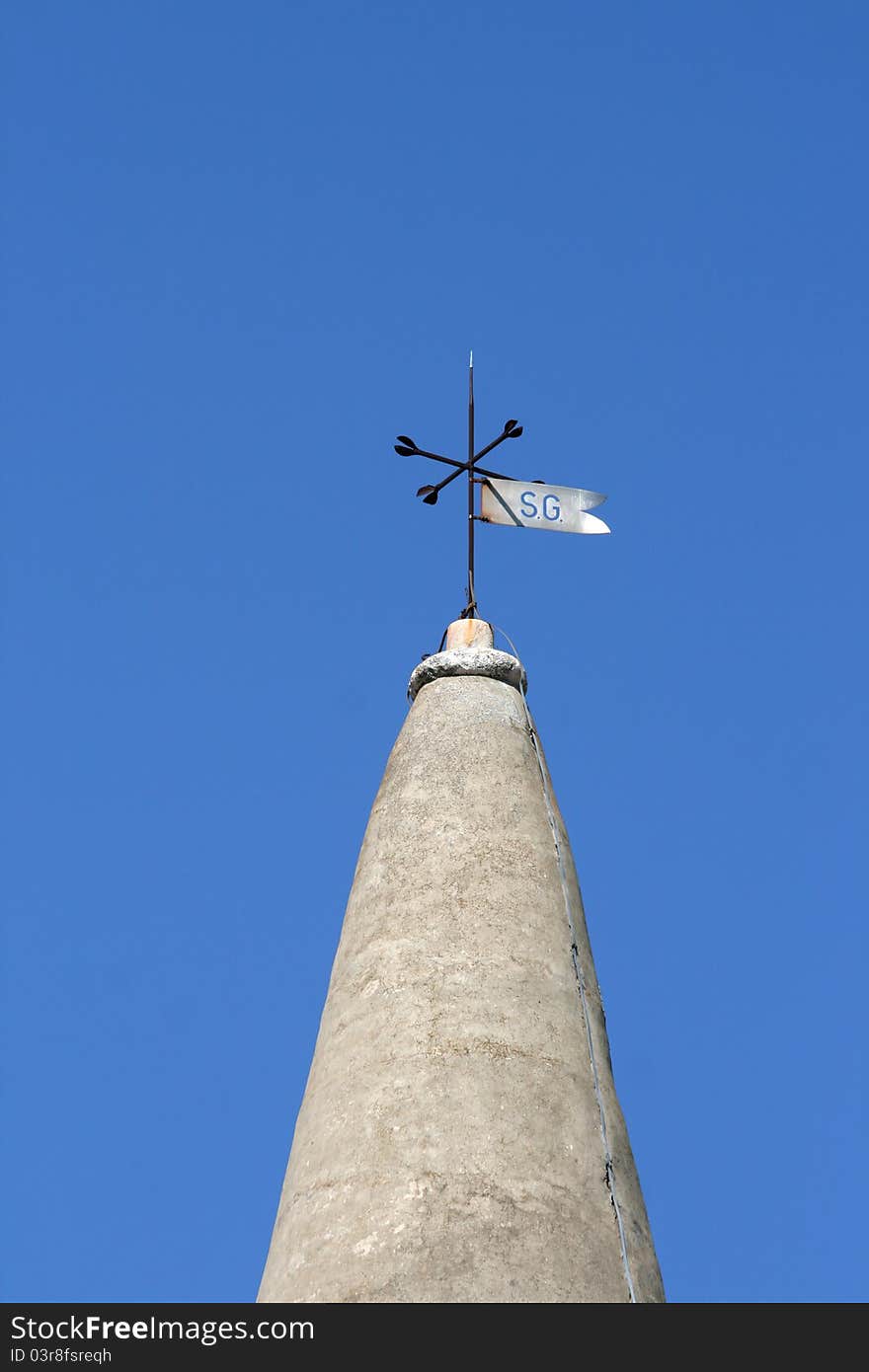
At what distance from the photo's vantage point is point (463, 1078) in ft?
27.2

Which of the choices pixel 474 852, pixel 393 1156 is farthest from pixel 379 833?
pixel 393 1156

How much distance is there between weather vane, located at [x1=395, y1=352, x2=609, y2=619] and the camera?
1166cm

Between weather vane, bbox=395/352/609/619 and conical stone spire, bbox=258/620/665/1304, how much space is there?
79.1 inches

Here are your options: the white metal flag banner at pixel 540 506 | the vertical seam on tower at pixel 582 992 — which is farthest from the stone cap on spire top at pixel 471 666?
the white metal flag banner at pixel 540 506

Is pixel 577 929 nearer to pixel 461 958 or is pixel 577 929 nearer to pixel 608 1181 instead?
pixel 461 958

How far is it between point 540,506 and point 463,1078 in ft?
14.7

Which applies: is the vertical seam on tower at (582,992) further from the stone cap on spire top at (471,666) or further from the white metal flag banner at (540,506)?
the white metal flag banner at (540,506)

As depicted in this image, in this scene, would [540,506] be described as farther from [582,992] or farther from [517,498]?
[582,992]

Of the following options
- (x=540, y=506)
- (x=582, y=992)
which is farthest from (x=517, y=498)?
(x=582, y=992)

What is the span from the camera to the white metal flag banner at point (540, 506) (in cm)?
1165

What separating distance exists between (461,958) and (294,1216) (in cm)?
134
